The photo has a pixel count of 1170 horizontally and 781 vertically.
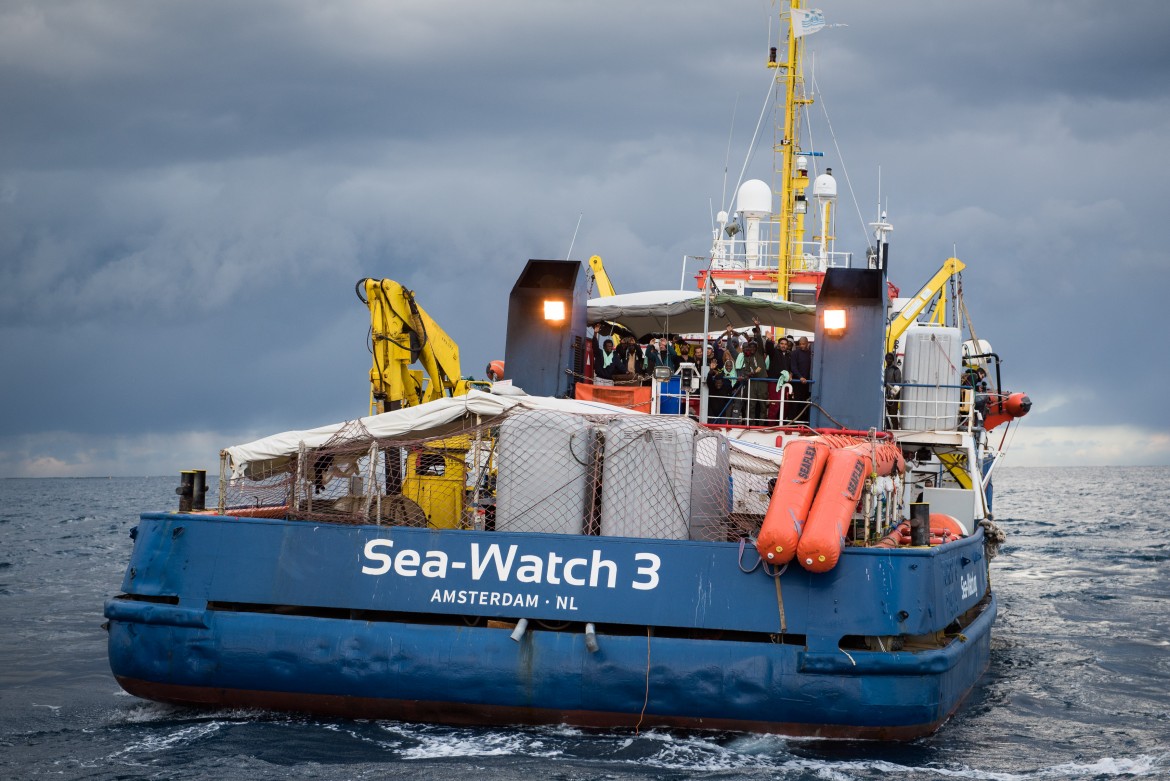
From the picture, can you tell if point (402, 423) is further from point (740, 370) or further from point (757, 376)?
point (757, 376)

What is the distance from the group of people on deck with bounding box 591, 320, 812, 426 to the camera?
16.6 metres

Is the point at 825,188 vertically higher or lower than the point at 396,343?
higher

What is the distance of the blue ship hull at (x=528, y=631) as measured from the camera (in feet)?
36.3

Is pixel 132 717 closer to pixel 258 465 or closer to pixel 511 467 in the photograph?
pixel 258 465

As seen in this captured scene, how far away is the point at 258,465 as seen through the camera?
41.9ft

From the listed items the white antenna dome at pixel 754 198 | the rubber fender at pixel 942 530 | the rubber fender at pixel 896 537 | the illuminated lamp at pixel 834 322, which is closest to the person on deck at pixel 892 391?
the illuminated lamp at pixel 834 322

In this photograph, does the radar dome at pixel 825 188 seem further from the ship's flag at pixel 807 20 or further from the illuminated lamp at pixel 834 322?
the illuminated lamp at pixel 834 322

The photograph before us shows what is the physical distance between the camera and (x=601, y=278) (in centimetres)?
2312

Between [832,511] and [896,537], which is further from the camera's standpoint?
[896,537]

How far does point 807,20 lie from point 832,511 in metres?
13.0

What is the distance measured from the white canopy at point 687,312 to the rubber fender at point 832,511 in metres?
5.77

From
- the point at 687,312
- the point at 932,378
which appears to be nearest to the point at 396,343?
the point at 687,312

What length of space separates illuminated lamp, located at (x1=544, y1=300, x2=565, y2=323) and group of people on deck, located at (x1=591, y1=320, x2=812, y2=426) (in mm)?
1094

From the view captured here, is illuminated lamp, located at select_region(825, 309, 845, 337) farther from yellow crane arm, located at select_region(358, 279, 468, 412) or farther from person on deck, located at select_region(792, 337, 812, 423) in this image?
yellow crane arm, located at select_region(358, 279, 468, 412)
